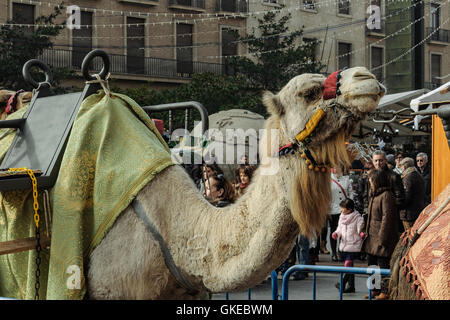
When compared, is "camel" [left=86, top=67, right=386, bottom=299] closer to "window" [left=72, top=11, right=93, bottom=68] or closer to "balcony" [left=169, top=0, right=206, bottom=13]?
"window" [left=72, top=11, right=93, bottom=68]

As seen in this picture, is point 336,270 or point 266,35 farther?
point 266,35

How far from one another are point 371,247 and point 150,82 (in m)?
22.0

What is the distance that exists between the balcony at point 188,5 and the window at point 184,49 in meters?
0.98

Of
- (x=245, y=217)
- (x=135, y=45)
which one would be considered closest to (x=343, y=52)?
(x=135, y=45)

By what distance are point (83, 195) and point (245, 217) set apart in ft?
3.12

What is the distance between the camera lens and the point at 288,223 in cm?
308

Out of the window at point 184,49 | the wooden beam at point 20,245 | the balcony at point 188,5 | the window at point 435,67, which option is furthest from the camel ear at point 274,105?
the window at point 435,67

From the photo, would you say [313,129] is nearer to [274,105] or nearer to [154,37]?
[274,105]

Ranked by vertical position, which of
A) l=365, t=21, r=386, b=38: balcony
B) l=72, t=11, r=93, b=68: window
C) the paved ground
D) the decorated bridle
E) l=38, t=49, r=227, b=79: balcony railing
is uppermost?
l=365, t=21, r=386, b=38: balcony

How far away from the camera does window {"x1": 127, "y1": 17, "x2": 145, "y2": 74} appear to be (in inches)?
1122

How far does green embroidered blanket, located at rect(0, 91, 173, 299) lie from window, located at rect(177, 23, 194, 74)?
1048 inches

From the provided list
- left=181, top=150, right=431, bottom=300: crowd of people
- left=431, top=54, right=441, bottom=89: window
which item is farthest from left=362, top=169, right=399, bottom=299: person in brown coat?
left=431, top=54, right=441, bottom=89: window
